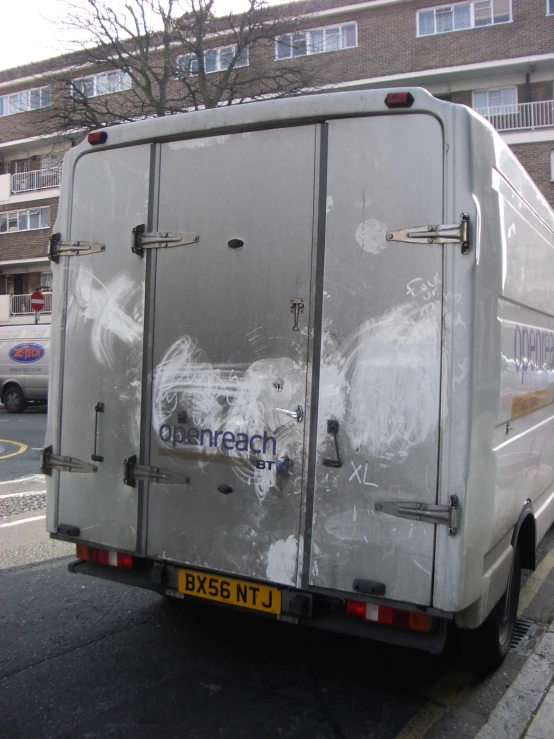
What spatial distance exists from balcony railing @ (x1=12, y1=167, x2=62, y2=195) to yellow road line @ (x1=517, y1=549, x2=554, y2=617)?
33289mm

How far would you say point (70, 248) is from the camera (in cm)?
401

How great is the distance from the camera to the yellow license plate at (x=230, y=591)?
135 inches

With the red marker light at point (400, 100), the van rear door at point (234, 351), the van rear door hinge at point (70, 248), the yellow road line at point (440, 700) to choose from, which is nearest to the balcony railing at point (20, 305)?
the van rear door hinge at point (70, 248)

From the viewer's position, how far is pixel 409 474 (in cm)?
315

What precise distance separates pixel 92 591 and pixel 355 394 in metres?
3.01

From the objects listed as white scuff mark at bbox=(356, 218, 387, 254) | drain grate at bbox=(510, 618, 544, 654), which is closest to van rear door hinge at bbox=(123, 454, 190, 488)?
white scuff mark at bbox=(356, 218, 387, 254)

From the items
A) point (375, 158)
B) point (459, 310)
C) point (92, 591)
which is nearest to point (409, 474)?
point (459, 310)

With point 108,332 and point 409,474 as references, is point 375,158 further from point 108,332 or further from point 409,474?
point 108,332

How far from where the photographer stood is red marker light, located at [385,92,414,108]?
3139 millimetres

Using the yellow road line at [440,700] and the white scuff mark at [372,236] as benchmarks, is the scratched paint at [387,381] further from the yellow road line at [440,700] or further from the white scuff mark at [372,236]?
the yellow road line at [440,700]

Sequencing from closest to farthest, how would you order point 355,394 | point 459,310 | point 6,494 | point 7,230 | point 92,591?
point 459,310, point 355,394, point 92,591, point 6,494, point 7,230

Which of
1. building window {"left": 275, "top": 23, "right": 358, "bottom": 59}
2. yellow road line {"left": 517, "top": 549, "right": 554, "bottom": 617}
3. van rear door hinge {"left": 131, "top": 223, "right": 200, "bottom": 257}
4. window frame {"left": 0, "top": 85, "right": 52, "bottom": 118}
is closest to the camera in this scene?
van rear door hinge {"left": 131, "top": 223, "right": 200, "bottom": 257}

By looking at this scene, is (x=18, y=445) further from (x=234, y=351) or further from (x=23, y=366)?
(x=234, y=351)

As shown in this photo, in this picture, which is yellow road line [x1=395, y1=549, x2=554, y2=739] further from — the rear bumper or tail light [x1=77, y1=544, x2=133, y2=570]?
tail light [x1=77, y1=544, x2=133, y2=570]
